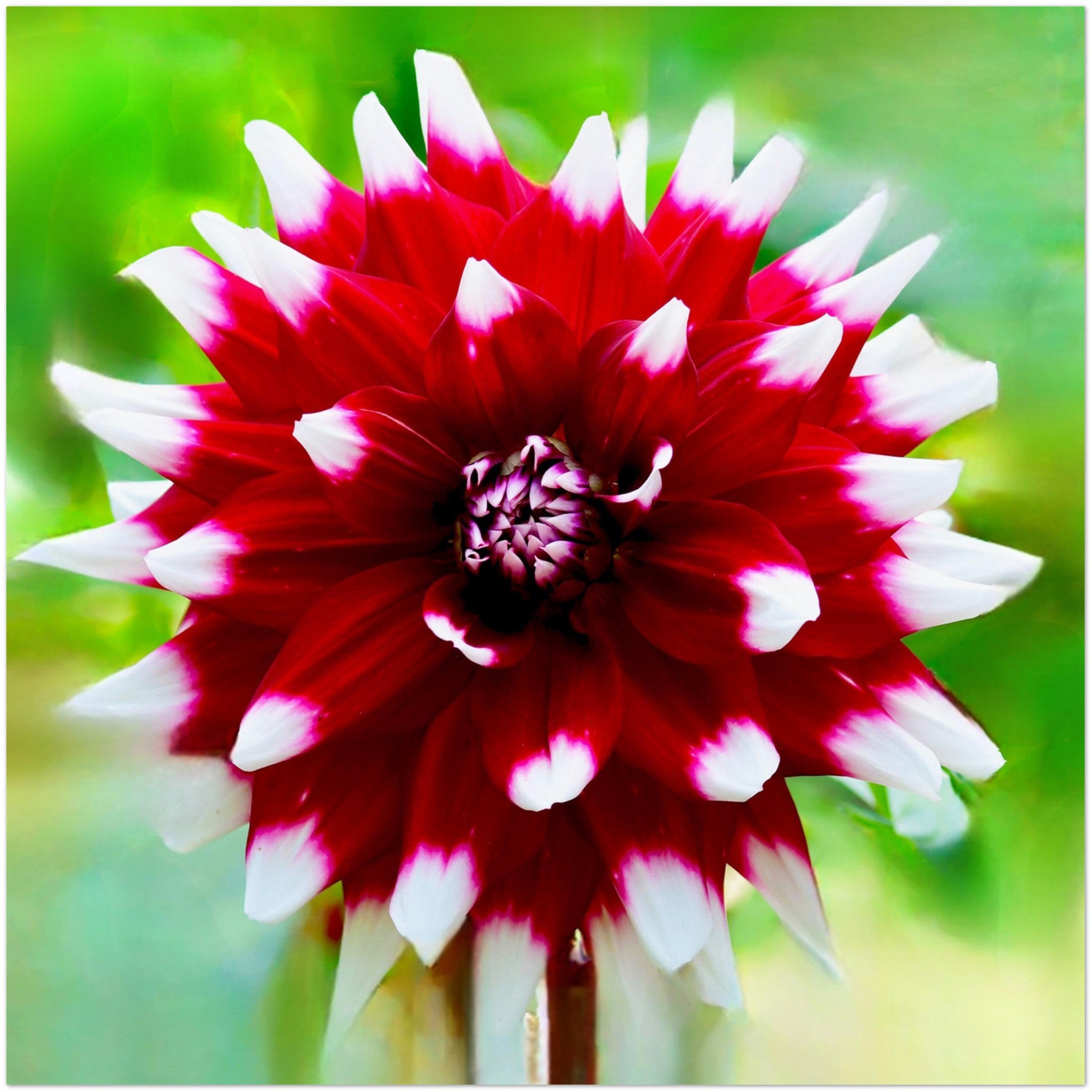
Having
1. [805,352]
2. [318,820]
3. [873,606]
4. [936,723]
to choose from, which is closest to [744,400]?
[805,352]

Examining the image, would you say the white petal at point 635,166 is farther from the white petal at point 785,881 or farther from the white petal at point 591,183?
the white petal at point 785,881

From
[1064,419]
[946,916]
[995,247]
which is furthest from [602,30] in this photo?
[946,916]

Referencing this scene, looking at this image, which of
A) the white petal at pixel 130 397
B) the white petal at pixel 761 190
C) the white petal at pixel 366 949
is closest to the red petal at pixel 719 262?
the white petal at pixel 761 190

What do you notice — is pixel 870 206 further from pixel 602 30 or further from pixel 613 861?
pixel 613 861

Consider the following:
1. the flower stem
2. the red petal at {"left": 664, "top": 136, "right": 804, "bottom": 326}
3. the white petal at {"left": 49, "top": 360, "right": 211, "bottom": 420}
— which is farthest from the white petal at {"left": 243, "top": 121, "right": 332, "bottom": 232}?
the flower stem

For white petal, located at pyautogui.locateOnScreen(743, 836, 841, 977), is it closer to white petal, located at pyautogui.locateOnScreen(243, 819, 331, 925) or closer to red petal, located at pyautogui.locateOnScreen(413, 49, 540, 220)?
white petal, located at pyautogui.locateOnScreen(243, 819, 331, 925)

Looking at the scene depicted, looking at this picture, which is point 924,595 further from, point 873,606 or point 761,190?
point 761,190
